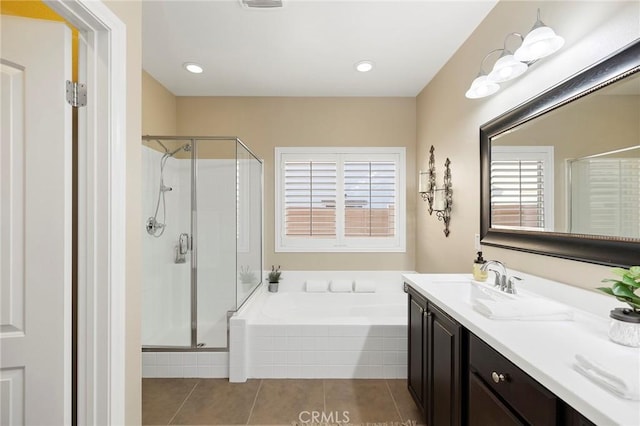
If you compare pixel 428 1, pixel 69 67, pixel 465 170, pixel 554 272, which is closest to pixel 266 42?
pixel 428 1

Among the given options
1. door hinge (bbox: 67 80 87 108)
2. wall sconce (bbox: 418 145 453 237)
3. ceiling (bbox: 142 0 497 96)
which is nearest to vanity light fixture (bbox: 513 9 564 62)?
ceiling (bbox: 142 0 497 96)

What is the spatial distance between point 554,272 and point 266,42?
2391 mm

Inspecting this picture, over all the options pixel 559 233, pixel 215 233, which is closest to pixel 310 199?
pixel 215 233

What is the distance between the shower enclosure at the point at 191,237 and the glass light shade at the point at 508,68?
200 centimetres

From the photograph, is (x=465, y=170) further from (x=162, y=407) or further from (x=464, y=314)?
(x=162, y=407)

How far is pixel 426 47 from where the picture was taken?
2338 millimetres

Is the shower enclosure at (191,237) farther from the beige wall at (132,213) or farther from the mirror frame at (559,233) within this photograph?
the mirror frame at (559,233)

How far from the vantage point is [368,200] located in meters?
3.37

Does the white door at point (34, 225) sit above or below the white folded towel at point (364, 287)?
above

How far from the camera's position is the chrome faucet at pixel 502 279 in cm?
151

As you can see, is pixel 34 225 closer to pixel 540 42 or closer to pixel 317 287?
pixel 540 42

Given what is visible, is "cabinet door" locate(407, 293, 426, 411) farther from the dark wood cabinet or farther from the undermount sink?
the undermount sink

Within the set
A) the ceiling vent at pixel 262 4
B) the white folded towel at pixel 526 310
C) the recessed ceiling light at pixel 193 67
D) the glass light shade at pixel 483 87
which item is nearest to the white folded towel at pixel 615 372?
the white folded towel at pixel 526 310

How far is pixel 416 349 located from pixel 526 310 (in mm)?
810
